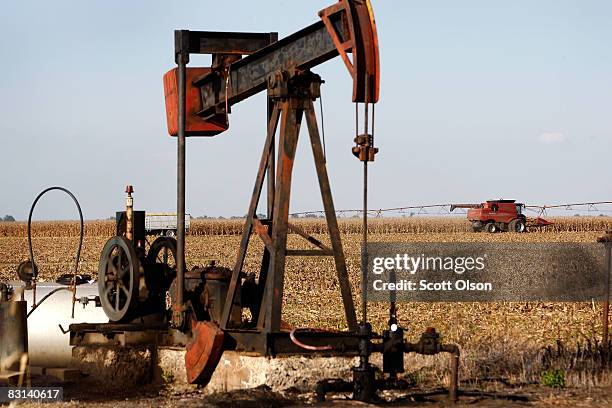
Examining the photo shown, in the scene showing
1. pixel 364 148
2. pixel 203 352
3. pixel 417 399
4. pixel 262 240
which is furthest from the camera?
pixel 262 240

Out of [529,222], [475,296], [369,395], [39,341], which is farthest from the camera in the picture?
[529,222]

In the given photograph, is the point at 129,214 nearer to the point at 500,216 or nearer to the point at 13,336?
the point at 13,336

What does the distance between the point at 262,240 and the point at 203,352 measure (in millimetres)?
1391

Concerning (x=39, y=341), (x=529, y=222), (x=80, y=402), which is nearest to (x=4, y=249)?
(x=529, y=222)

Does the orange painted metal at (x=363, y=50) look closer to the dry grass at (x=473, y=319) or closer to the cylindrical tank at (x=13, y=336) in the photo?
the dry grass at (x=473, y=319)

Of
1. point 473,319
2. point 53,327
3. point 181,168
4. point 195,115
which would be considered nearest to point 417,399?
point 181,168

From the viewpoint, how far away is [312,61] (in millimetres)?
9953

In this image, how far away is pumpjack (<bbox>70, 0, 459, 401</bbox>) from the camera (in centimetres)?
916

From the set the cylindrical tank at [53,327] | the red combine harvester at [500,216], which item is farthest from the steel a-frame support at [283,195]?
the red combine harvester at [500,216]

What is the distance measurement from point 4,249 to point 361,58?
120 feet

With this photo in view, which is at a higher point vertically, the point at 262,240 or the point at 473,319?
the point at 262,240

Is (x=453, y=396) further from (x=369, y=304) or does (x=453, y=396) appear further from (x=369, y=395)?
(x=369, y=304)

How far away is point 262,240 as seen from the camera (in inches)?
433

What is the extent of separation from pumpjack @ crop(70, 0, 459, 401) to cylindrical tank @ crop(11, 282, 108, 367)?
0.34m
